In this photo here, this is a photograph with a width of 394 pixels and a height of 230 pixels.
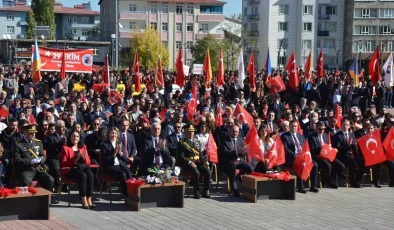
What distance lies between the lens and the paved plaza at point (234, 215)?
10672mm

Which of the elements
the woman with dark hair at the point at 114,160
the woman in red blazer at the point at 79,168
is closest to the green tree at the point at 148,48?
the woman with dark hair at the point at 114,160

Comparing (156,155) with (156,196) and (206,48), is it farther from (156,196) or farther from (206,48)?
(206,48)

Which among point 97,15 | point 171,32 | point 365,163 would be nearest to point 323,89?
point 365,163

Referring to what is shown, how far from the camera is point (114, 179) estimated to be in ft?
41.1

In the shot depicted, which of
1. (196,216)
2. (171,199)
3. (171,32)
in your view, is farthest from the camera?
(171,32)

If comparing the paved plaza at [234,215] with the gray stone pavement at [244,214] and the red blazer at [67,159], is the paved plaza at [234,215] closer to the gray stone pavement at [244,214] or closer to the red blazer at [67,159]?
the gray stone pavement at [244,214]

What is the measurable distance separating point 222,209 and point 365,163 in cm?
427

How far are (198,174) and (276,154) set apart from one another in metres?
1.75

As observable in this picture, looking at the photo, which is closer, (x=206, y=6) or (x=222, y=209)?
(x=222, y=209)

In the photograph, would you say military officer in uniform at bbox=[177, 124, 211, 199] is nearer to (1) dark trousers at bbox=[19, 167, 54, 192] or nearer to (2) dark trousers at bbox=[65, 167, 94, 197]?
(2) dark trousers at bbox=[65, 167, 94, 197]

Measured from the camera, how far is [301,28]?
85.9 m

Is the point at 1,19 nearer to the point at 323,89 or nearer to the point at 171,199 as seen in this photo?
the point at 323,89

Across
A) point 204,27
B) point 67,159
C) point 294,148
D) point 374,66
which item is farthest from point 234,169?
point 204,27

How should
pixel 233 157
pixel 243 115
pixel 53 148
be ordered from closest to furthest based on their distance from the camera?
1. pixel 53 148
2. pixel 233 157
3. pixel 243 115
